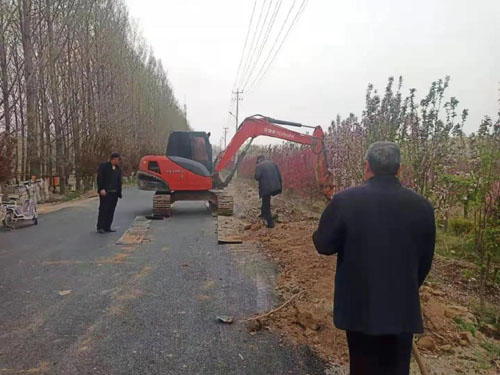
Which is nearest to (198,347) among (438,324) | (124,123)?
(438,324)

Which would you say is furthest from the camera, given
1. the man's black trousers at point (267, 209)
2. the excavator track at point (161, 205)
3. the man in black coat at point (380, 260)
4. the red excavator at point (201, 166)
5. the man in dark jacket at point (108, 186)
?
the excavator track at point (161, 205)

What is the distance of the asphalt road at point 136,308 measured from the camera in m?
3.40

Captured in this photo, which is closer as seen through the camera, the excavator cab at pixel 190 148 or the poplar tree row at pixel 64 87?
the excavator cab at pixel 190 148

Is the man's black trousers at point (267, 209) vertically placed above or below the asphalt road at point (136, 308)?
above

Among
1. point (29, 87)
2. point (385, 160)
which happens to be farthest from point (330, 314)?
point (29, 87)

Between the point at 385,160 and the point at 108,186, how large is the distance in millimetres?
7679

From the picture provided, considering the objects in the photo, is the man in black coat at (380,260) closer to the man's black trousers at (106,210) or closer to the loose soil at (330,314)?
the loose soil at (330,314)

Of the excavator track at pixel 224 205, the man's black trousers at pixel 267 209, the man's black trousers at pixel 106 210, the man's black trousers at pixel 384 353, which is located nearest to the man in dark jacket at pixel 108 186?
the man's black trousers at pixel 106 210

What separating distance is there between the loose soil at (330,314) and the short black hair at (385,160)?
1.81 metres

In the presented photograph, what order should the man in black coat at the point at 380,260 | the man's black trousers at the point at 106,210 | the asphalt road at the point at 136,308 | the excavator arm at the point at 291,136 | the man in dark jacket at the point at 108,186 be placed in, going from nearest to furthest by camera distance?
1. the man in black coat at the point at 380,260
2. the asphalt road at the point at 136,308
3. the man in dark jacket at the point at 108,186
4. the man's black trousers at the point at 106,210
5. the excavator arm at the point at 291,136

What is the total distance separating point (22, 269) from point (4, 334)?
2524 millimetres

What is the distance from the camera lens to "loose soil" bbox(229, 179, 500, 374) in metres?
3.50

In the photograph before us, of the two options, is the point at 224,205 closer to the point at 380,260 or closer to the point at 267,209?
the point at 267,209

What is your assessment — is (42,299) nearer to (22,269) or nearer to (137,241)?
(22,269)
